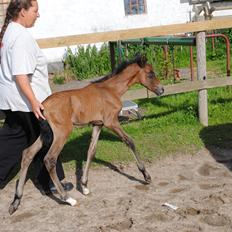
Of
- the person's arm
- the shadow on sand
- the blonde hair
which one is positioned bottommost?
the shadow on sand

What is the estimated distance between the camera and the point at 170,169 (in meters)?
5.13

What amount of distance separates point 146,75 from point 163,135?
4.88 feet

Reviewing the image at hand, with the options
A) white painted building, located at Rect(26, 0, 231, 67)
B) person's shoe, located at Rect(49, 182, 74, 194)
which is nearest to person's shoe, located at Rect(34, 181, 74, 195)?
person's shoe, located at Rect(49, 182, 74, 194)

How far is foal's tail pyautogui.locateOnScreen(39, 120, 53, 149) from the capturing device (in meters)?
4.14

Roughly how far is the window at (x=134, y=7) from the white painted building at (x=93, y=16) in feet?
0.18

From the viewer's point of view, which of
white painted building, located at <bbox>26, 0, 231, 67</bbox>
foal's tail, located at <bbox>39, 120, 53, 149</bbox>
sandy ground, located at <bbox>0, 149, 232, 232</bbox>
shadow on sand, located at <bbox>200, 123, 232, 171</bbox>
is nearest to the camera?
sandy ground, located at <bbox>0, 149, 232, 232</bbox>

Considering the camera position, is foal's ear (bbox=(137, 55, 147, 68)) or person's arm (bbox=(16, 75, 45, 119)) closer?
person's arm (bbox=(16, 75, 45, 119))

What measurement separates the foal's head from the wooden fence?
1006 mm

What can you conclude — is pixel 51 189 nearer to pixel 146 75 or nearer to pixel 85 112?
pixel 85 112

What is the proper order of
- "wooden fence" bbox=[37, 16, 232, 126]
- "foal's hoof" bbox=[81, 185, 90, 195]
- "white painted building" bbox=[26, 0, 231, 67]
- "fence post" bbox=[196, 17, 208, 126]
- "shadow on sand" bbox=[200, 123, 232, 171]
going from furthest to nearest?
"white painted building" bbox=[26, 0, 231, 67], "fence post" bbox=[196, 17, 208, 126], "wooden fence" bbox=[37, 16, 232, 126], "shadow on sand" bbox=[200, 123, 232, 171], "foal's hoof" bbox=[81, 185, 90, 195]

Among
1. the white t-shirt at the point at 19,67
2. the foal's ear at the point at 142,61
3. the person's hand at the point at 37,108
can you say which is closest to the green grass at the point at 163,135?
the foal's ear at the point at 142,61

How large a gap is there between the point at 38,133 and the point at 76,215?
2.93ft

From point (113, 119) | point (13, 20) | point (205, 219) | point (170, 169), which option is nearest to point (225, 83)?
point (170, 169)

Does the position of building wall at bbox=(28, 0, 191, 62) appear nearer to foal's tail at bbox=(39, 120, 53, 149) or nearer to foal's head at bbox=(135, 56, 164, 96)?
foal's head at bbox=(135, 56, 164, 96)
